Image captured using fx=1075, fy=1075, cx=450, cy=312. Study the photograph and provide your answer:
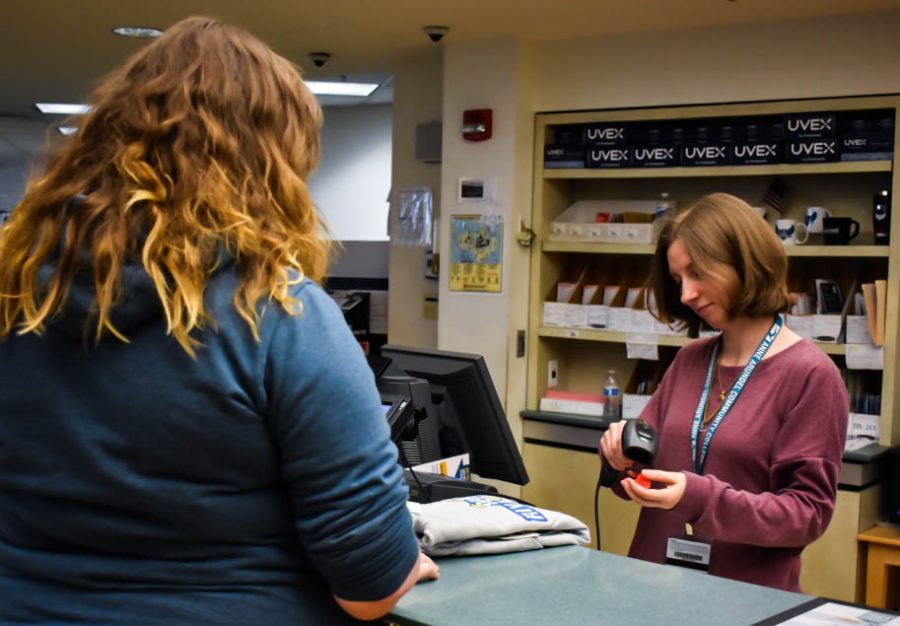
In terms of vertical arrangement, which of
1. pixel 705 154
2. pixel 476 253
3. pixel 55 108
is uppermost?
pixel 55 108

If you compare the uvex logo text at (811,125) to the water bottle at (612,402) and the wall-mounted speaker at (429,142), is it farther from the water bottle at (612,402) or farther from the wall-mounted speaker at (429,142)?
the wall-mounted speaker at (429,142)

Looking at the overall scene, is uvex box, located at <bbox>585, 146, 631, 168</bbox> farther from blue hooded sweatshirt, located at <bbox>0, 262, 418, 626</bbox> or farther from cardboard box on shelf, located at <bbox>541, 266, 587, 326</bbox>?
blue hooded sweatshirt, located at <bbox>0, 262, 418, 626</bbox>

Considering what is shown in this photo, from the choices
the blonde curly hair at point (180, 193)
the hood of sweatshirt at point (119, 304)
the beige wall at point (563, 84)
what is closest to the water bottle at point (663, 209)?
the beige wall at point (563, 84)

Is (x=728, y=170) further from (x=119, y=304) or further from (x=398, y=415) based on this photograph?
(x=119, y=304)

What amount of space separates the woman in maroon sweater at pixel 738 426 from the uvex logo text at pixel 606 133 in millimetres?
2166

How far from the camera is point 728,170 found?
4020mm

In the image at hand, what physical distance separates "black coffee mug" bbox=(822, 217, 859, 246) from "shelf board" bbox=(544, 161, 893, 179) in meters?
0.17

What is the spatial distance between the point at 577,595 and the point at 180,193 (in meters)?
0.85

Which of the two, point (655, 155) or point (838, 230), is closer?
point (838, 230)

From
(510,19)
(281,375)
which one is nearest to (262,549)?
(281,375)

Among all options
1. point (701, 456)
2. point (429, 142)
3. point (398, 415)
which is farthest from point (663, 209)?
point (398, 415)

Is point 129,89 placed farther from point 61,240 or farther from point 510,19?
point 510,19

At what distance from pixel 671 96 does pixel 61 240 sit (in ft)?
11.0

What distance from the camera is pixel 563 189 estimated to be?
4.62 m
